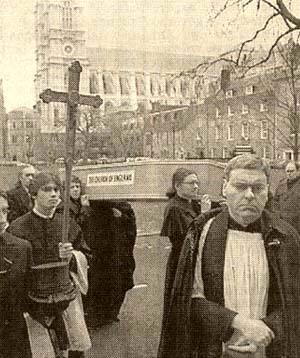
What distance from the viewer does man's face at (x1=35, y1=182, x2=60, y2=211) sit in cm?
229

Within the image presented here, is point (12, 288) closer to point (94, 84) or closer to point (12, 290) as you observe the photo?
point (12, 290)

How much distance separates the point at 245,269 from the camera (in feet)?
6.75

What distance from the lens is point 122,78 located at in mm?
2506

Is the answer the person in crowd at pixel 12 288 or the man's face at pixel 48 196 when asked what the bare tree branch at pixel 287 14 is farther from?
the person in crowd at pixel 12 288

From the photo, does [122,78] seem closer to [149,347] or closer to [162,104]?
[162,104]

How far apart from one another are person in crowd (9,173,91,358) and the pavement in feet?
0.65

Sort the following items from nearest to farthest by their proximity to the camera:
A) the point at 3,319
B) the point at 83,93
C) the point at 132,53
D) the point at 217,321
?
the point at 217,321 → the point at 3,319 → the point at 83,93 → the point at 132,53

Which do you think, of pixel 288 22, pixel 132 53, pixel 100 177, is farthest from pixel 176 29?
pixel 100 177

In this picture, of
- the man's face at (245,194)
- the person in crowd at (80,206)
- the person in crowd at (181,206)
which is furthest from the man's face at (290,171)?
the person in crowd at (80,206)

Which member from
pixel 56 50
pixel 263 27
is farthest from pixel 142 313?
pixel 263 27

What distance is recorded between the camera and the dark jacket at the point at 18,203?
2.41 meters

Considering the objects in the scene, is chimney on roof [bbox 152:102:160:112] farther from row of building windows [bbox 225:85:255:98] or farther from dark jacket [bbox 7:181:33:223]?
dark jacket [bbox 7:181:33:223]

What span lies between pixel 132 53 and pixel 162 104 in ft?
0.73

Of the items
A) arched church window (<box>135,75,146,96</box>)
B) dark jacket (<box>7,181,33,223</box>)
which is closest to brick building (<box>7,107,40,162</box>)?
dark jacket (<box>7,181,33,223</box>)
